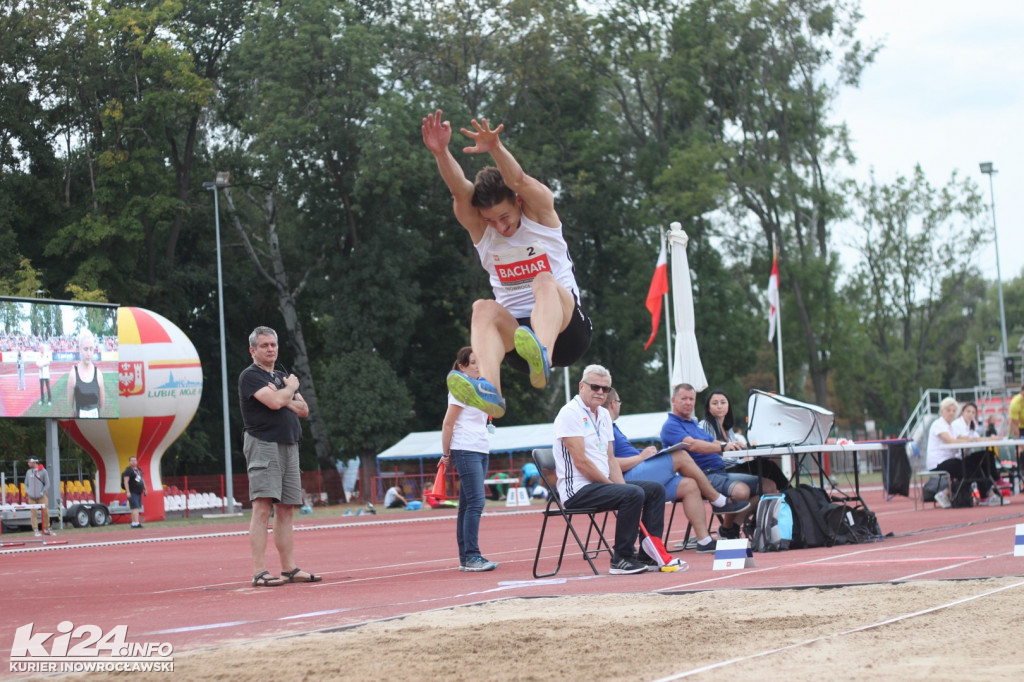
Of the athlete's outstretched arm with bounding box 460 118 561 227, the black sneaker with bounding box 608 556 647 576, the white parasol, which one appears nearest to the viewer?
the athlete's outstretched arm with bounding box 460 118 561 227

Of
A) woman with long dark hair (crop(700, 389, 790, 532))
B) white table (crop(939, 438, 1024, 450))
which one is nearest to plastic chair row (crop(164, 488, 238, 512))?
white table (crop(939, 438, 1024, 450))

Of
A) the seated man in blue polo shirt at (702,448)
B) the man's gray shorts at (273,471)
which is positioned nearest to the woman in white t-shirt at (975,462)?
the seated man in blue polo shirt at (702,448)

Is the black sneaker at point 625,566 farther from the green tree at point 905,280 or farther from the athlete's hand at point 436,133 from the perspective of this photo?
the green tree at point 905,280

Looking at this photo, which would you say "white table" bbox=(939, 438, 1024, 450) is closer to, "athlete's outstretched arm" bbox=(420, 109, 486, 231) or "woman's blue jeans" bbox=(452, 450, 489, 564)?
"woman's blue jeans" bbox=(452, 450, 489, 564)

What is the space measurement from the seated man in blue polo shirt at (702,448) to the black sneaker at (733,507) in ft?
0.19

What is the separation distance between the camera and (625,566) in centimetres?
878

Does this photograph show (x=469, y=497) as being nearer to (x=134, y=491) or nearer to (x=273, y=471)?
(x=273, y=471)

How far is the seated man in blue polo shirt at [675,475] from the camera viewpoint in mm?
10289

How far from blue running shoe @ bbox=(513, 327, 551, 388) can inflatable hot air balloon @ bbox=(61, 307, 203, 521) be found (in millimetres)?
27277

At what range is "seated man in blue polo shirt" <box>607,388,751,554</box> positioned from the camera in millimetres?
10289

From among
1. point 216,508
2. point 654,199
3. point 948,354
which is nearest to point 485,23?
point 654,199

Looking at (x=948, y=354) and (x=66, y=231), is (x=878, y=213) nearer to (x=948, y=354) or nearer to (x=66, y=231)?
(x=948, y=354)

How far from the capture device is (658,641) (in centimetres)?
532

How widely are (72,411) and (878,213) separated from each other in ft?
119
